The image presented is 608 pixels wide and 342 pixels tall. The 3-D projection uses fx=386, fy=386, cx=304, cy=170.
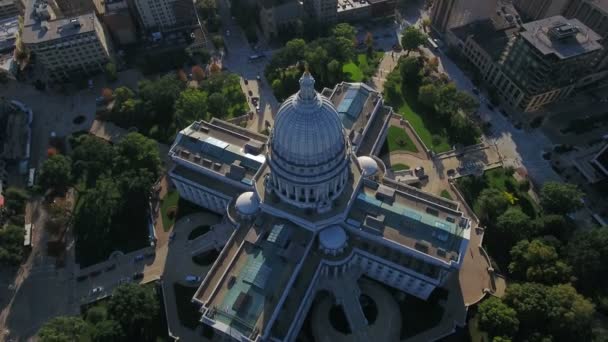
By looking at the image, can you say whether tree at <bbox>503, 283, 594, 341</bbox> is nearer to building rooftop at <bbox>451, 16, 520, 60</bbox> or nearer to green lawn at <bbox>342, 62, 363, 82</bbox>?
building rooftop at <bbox>451, 16, 520, 60</bbox>

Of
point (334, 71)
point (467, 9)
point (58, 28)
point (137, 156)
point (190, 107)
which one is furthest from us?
point (467, 9)

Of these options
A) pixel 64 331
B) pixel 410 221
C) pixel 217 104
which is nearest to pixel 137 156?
pixel 217 104

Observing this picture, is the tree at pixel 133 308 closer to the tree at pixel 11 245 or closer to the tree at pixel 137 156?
the tree at pixel 11 245

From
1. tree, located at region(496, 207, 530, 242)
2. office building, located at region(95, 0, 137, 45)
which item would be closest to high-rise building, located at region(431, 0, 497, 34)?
tree, located at region(496, 207, 530, 242)

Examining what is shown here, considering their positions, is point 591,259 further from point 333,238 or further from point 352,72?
point 352,72

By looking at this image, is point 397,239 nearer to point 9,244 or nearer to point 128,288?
point 128,288

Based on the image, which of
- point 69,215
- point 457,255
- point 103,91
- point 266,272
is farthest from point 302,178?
point 103,91

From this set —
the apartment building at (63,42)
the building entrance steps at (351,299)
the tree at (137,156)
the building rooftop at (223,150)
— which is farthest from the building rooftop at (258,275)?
the apartment building at (63,42)
